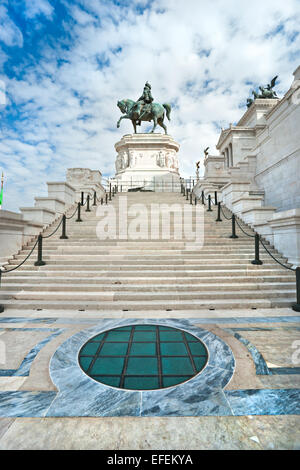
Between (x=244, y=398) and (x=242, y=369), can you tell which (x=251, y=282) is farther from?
(x=244, y=398)

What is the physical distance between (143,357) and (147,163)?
91.7 ft

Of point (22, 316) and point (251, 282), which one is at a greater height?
point (251, 282)

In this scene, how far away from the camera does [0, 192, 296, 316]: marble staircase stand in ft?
20.8

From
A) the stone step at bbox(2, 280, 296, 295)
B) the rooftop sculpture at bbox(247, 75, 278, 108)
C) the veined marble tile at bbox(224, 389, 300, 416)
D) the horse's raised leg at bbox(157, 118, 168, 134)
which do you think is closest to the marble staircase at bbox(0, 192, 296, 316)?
the stone step at bbox(2, 280, 296, 295)

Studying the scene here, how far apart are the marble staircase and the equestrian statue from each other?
85.0 ft

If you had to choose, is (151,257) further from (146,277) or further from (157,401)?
(157,401)

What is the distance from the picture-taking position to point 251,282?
7.38m

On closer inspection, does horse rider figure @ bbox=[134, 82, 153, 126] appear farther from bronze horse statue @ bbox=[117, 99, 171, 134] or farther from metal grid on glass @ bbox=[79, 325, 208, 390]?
metal grid on glass @ bbox=[79, 325, 208, 390]

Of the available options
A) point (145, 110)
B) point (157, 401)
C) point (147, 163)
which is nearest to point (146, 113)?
Answer: point (145, 110)

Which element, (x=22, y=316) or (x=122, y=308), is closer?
(x=22, y=316)

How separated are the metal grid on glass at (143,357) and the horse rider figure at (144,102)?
32262 mm

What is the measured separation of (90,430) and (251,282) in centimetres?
637

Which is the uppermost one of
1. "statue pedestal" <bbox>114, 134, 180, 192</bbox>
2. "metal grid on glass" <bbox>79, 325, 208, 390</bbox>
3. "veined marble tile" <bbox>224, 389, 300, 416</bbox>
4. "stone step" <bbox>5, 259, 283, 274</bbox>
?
"statue pedestal" <bbox>114, 134, 180, 192</bbox>
